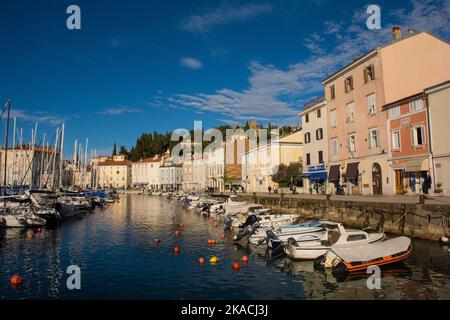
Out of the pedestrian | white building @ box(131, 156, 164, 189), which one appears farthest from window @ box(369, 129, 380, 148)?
white building @ box(131, 156, 164, 189)

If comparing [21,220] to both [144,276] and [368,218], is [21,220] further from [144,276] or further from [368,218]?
[368,218]

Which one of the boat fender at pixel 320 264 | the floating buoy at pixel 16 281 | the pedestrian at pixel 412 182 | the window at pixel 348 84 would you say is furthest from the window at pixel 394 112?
the floating buoy at pixel 16 281

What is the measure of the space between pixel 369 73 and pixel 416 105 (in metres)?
8.45

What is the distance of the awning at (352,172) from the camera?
39188mm

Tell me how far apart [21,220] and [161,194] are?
3479 inches

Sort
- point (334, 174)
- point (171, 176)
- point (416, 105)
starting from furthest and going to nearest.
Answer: point (171, 176), point (334, 174), point (416, 105)

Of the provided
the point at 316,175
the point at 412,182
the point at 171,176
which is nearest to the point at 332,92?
the point at 316,175

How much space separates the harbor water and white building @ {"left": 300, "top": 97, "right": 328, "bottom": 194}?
24153 mm

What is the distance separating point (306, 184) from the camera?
5156 cm

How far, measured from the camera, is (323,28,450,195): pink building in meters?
35.1

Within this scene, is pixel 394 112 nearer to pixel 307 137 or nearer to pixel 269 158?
pixel 307 137

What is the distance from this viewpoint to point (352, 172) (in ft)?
130

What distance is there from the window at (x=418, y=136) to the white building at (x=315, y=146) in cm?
1524
